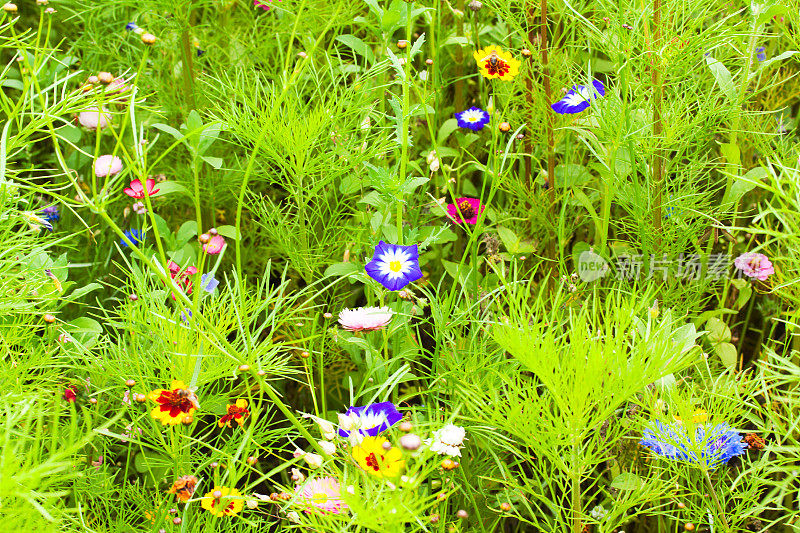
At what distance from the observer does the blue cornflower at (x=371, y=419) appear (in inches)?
29.2

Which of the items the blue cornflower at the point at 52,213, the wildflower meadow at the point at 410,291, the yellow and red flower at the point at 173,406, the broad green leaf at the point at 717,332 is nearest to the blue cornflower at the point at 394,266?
the wildflower meadow at the point at 410,291

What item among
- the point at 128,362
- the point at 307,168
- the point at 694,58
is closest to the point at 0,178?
the point at 128,362

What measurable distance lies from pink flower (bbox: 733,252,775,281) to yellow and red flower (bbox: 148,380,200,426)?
76 centimetres

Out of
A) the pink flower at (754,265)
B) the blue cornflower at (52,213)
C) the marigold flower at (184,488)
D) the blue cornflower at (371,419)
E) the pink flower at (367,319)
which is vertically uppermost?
the pink flower at (754,265)

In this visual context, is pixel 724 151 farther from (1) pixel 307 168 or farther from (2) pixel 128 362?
(2) pixel 128 362

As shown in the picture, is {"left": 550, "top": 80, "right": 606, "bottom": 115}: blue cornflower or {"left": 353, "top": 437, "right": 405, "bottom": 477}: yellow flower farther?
{"left": 550, "top": 80, "right": 606, "bottom": 115}: blue cornflower

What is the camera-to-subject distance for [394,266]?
3.05 ft

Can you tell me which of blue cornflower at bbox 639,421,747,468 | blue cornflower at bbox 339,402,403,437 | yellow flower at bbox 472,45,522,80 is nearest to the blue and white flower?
blue cornflower at bbox 339,402,403,437

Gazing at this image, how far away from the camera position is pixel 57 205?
1.22m

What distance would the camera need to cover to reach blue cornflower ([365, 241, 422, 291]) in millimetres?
902

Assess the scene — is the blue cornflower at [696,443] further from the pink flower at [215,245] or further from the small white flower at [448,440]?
the pink flower at [215,245]

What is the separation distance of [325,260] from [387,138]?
0.19 m

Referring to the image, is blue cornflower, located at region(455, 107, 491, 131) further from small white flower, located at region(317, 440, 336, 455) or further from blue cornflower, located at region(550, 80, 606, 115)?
small white flower, located at region(317, 440, 336, 455)

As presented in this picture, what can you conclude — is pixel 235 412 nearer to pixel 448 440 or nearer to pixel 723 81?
pixel 448 440
